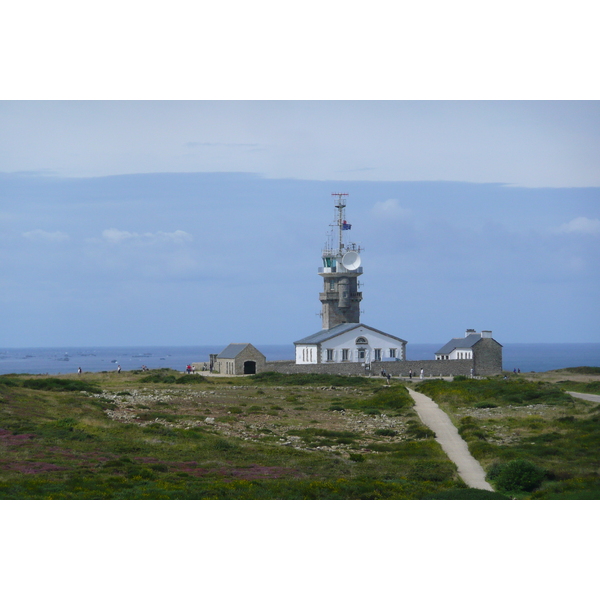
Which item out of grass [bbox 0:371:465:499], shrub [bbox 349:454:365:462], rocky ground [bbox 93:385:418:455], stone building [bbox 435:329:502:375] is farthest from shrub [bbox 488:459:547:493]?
stone building [bbox 435:329:502:375]

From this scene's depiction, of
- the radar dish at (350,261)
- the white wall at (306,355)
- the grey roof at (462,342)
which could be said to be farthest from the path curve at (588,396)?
the radar dish at (350,261)

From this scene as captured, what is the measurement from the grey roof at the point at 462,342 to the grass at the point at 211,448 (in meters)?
20.4

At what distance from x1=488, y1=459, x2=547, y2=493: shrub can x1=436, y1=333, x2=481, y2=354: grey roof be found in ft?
143

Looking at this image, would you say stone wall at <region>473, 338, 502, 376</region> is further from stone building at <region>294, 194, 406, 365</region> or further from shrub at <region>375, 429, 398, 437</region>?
→ shrub at <region>375, 429, 398, 437</region>

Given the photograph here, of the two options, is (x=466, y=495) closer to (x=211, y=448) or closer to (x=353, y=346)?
(x=211, y=448)

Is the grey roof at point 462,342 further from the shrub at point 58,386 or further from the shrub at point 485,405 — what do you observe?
the shrub at point 58,386

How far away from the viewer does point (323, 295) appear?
73.6m

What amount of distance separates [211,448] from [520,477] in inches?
443

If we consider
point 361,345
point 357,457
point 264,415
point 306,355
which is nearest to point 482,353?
point 361,345

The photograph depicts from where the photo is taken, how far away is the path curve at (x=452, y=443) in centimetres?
2339

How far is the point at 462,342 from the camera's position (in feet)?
221

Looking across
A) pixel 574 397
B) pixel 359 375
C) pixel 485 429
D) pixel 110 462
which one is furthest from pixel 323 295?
pixel 110 462

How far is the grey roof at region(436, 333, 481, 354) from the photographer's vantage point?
216ft

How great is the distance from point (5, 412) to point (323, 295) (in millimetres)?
43631
